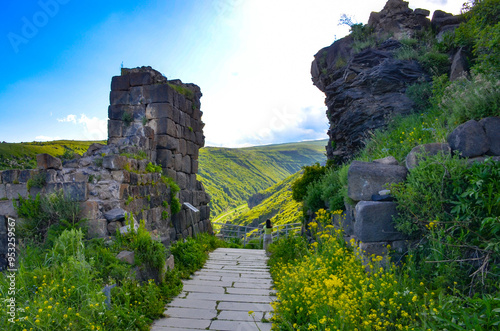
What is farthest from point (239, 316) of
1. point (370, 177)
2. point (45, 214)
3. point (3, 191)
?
point (3, 191)

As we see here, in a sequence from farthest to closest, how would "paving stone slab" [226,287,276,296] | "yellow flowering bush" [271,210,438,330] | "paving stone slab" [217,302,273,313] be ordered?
1. "paving stone slab" [226,287,276,296]
2. "paving stone slab" [217,302,273,313]
3. "yellow flowering bush" [271,210,438,330]

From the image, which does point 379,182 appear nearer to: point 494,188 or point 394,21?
point 494,188

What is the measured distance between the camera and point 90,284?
4.02m

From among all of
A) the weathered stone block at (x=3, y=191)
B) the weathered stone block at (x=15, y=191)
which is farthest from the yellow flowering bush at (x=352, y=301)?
the weathered stone block at (x=3, y=191)

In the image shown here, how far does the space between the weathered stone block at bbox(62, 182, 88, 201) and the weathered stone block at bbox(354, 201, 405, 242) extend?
4744 millimetres

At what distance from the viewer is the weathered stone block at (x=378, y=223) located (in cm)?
476

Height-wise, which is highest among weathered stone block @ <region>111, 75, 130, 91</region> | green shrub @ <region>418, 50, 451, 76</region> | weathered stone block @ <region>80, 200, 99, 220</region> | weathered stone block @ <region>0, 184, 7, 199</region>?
green shrub @ <region>418, 50, 451, 76</region>

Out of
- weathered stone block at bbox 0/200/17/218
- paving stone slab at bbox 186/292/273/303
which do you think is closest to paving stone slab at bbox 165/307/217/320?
paving stone slab at bbox 186/292/273/303

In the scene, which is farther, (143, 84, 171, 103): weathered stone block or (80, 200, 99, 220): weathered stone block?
(143, 84, 171, 103): weathered stone block

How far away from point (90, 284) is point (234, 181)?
402ft

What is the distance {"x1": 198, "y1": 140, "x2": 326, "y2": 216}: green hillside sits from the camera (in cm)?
10494

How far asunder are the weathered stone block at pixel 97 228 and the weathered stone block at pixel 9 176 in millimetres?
1805

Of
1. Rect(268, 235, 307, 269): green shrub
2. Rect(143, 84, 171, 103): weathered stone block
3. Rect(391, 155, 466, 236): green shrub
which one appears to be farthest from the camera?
Rect(143, 84, 171, 103): weathered stone block

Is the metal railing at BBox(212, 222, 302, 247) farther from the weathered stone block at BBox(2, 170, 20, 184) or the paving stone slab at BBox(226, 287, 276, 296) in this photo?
the weathered stone block at BBox(2, 170, 20, 184)
